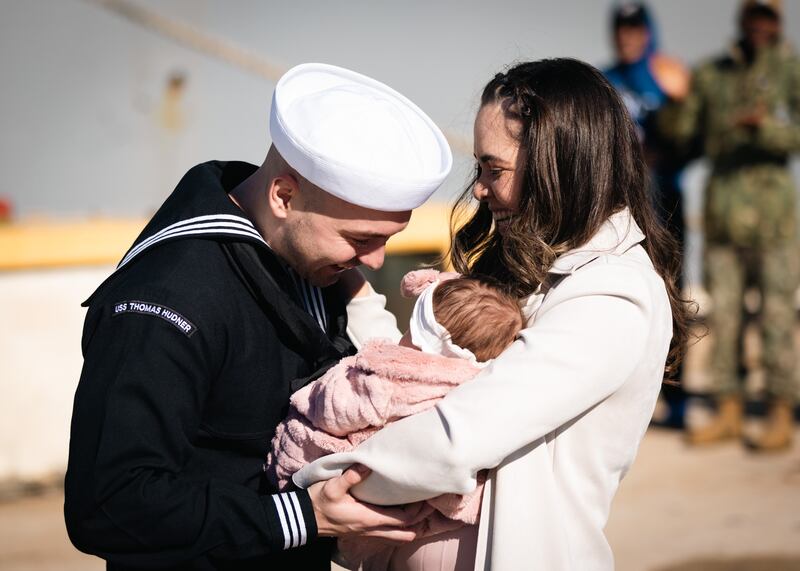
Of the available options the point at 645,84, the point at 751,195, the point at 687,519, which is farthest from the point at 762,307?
the point at 687,519

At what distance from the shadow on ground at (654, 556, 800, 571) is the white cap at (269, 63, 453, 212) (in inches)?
118

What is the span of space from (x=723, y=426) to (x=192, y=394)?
4910 millimetres

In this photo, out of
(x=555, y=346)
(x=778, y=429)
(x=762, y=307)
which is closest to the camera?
(x=555, y=346)

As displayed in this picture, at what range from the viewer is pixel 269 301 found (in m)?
2.01

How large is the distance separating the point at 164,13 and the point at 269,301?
238 inches

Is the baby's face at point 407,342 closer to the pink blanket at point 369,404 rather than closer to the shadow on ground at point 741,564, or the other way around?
the pink blanket at point 369,404

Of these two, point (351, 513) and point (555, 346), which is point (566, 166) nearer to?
point (555, 346)

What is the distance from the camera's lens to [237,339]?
199cm

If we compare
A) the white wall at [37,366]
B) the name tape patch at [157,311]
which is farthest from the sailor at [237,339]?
the white wall at [37,366]

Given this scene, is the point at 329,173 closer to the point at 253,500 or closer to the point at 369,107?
the point at 369,107

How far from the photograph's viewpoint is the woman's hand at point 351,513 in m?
1.91

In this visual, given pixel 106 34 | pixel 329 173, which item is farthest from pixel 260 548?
pixel 106 34

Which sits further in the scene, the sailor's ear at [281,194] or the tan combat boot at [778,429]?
the tan combat boot at [778,429]

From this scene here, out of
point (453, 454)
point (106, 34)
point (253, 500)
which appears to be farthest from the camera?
point (106, 34)
